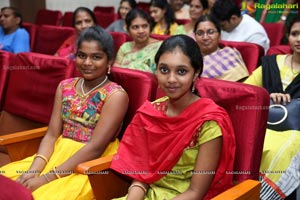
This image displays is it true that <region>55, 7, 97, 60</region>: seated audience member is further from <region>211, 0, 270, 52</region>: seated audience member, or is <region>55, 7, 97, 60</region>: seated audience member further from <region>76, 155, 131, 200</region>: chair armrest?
<region>76, 155, 131, 200</region>: chair armrest

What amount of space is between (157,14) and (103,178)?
2826 mm

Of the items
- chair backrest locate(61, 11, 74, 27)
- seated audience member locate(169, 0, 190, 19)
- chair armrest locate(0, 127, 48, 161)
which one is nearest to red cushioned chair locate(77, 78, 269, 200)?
chair armrest locate(0, 127, 48, 161)

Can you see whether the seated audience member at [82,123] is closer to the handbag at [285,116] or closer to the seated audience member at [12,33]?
the handbag at [285,116]

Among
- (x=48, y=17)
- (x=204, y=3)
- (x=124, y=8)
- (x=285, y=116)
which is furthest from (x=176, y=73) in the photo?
(x=48, y=17)

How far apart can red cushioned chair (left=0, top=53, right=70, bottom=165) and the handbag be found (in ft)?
3.50

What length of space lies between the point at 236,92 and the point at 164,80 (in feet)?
0.94

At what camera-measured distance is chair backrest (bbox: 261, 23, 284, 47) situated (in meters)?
3.71

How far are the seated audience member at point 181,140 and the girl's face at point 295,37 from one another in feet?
2.97

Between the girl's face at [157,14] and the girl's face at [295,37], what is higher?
the girl's face at [157,14]

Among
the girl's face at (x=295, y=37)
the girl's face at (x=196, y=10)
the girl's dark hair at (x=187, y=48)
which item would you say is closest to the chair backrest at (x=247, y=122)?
the girl's dark hair at (x=187, y=48)

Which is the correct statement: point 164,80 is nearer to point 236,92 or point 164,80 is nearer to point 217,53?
point 236,92

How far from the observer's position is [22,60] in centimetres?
244

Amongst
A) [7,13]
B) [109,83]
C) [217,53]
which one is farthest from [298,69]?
[7,13]

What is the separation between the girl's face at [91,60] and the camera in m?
1.85
